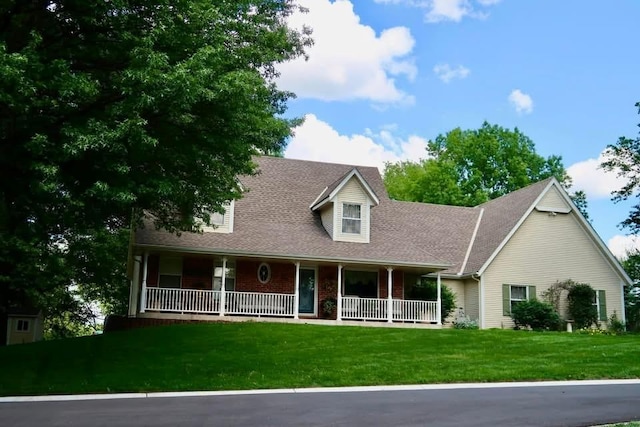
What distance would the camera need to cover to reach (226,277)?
2531cm

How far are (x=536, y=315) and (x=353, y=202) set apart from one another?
8417 millimetres

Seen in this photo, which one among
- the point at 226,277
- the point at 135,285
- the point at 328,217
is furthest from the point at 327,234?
the point at 135,285

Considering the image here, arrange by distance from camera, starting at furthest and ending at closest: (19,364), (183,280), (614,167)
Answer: (614,167) < (183,280) < (19,364)

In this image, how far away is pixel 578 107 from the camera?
25.1m

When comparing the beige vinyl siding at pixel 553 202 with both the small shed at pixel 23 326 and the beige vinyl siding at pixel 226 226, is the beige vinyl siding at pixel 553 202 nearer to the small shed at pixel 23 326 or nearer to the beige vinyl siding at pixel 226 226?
the beige vinyl siding at pixel 226 226

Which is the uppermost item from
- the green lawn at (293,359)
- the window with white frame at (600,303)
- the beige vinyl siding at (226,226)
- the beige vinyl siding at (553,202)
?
the beige vinyl siding at (553,202)

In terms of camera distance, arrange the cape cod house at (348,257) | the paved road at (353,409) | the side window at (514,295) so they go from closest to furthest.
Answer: the paved road at (353,409) → the cape cod house at (348,257) → the side window at (514,295)

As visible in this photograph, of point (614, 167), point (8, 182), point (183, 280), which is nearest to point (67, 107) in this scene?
point (8, 182)

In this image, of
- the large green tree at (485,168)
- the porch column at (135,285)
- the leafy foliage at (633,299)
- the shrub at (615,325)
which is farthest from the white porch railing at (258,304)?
the large green tree at (485,168)

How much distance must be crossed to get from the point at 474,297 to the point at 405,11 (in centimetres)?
1272

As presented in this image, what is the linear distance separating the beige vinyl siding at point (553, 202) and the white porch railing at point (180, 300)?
14.4 m

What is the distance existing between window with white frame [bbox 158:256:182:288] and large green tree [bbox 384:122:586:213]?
2580cm

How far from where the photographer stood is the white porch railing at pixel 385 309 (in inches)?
1003

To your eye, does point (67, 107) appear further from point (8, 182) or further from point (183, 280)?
point (183, 280)
